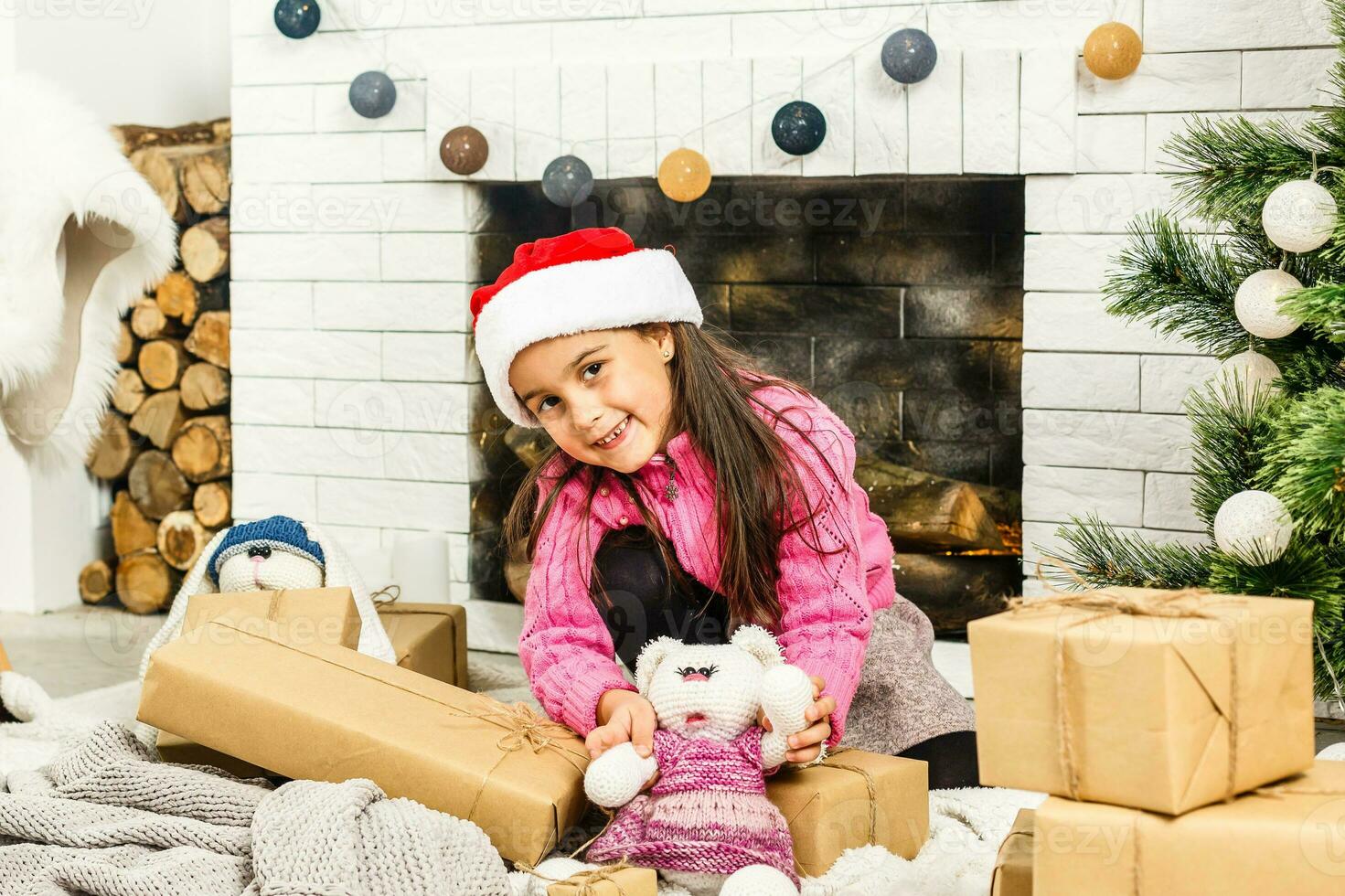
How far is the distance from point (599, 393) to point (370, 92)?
3.71 feet

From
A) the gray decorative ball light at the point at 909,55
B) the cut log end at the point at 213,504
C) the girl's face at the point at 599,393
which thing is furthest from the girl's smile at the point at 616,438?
the cut log end at the point at 213,504

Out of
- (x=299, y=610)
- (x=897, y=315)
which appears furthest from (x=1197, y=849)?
(x=897, y=315)

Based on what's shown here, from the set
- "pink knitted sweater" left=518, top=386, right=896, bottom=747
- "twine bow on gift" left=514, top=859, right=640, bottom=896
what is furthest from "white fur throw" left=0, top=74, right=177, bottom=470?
"twine bow on gift" left=514, top=859, right=640, bottom=896

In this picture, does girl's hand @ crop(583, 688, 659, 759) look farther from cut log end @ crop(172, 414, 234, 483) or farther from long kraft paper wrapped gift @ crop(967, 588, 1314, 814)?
cut log end @ crop(172, 414, 234, 483)

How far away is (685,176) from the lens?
2.01 metres

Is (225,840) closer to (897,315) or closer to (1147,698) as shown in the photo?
(1147,698)

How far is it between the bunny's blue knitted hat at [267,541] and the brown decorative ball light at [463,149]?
760 millimetres

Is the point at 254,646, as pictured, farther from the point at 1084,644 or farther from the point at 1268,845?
the point at 1268,845

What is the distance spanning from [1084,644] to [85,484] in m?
2.31

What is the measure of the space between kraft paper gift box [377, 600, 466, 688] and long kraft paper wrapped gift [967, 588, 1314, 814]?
1.01m

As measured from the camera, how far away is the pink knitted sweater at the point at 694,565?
4.29ft

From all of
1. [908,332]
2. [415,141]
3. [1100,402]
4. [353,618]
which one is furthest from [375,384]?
[1100,402]

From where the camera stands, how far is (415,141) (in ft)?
7.38

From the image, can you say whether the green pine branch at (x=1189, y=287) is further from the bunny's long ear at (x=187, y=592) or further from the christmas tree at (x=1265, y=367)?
the bunny's long ear at (x=187, y=592)
